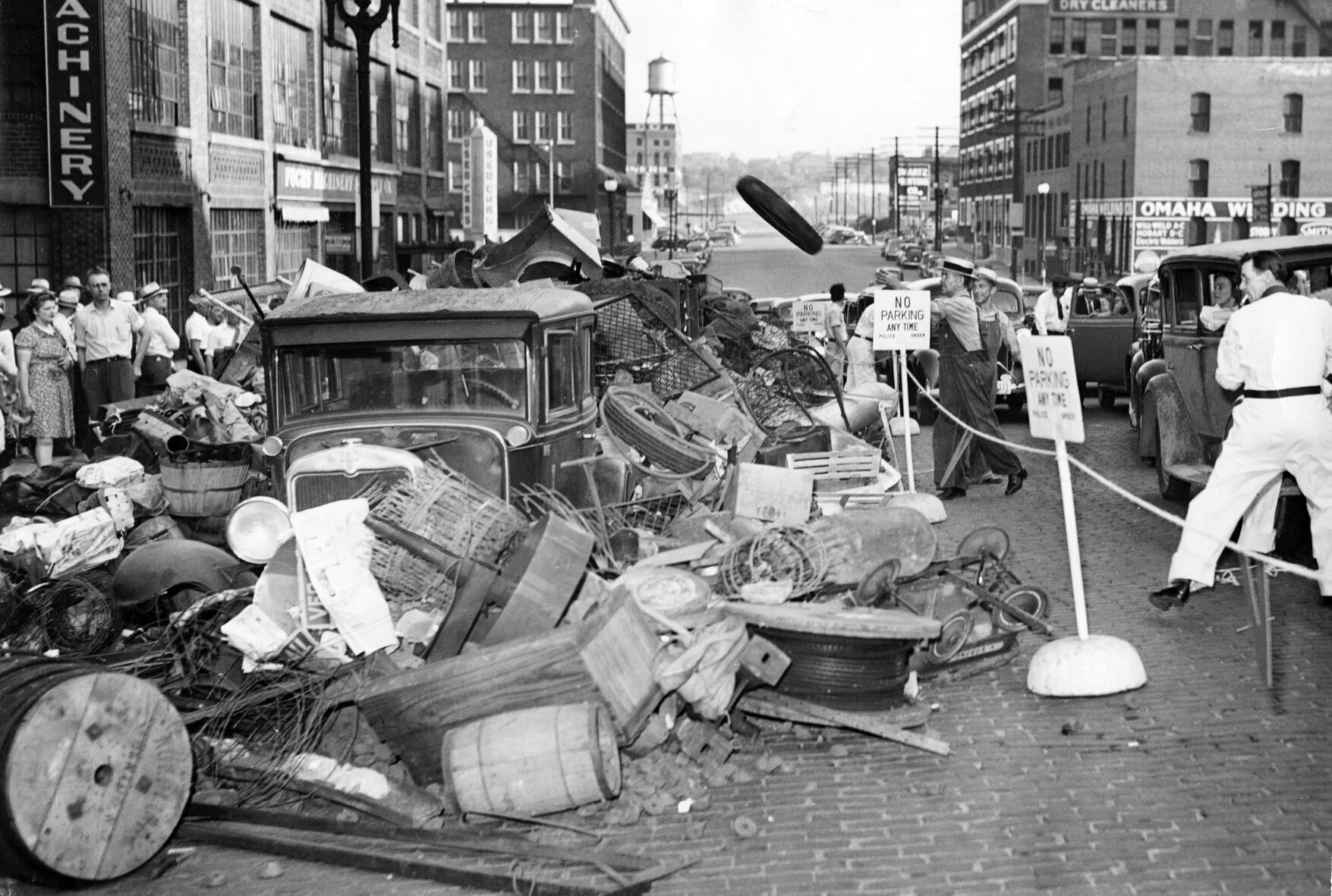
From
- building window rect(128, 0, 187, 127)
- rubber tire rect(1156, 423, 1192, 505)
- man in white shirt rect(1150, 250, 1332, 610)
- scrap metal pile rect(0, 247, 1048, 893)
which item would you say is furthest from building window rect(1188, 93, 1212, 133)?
man in white shirt rect(1150, 250, 1332, 610)

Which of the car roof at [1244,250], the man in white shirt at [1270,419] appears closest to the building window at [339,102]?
the car roof at [1244,250]

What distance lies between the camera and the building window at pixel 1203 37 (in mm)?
94188

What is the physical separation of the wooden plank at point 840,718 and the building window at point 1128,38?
9617cm

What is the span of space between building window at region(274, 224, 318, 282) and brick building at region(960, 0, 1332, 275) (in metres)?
27.7

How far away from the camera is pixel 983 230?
374 feet

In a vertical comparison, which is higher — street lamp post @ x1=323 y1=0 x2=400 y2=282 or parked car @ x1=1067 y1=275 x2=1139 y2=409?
street lamp post @ x1=323 y1=0 x2=400 y2=282

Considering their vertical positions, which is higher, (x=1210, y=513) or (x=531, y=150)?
(x=531, y=150)

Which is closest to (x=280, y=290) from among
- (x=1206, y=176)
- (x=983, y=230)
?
(x=1206, y=176)

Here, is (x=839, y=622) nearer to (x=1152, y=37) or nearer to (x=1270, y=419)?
(x=1270, y=419)

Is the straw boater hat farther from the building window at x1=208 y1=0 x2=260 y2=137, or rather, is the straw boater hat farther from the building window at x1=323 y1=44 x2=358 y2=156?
the building window at x1=323 y1=44 x2=358 y2=156

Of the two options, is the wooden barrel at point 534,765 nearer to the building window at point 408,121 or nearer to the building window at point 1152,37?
the building window at point 408,121

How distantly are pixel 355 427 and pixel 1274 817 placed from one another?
17.8 feet

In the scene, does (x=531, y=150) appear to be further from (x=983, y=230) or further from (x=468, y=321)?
(x=468, y=321)

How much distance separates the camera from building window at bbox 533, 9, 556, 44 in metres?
100
